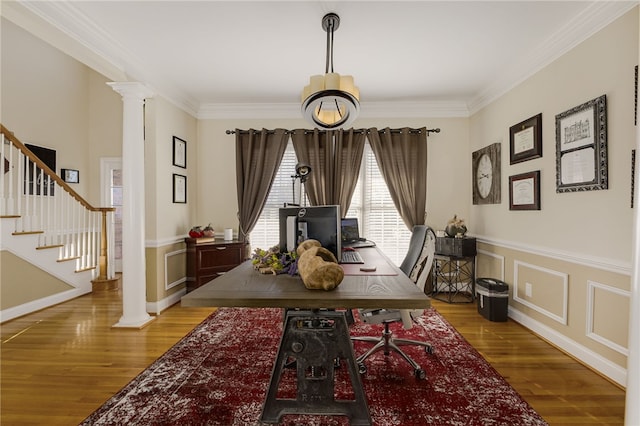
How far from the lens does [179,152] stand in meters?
4.45

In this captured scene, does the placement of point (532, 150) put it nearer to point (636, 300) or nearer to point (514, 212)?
point (514, 212)

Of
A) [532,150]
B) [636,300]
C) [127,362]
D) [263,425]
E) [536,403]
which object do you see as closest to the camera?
[636,300]

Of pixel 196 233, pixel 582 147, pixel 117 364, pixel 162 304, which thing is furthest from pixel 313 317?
pixel 196 233

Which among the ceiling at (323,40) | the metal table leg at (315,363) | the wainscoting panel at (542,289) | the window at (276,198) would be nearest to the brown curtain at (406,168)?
the ceiling at (323,40)

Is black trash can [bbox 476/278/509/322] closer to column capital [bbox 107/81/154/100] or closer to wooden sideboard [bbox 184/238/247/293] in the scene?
wooden sideboard [bbox 184/238/247/293]

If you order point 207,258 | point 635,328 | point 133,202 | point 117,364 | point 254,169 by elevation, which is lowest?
point 117,364

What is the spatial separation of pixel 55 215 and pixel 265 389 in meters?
3.88

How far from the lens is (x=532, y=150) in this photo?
3.32 meters

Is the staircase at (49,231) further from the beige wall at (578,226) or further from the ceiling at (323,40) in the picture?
the beige wall at (578,226)

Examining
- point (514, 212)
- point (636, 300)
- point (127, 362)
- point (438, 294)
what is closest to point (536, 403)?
point (636, 300)

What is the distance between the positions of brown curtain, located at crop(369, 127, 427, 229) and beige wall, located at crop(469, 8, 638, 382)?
1080 millimetres

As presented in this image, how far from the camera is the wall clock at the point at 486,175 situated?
13.3ft

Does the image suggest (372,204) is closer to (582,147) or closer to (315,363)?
(582,147)

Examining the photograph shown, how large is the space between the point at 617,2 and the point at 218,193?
4654mm
